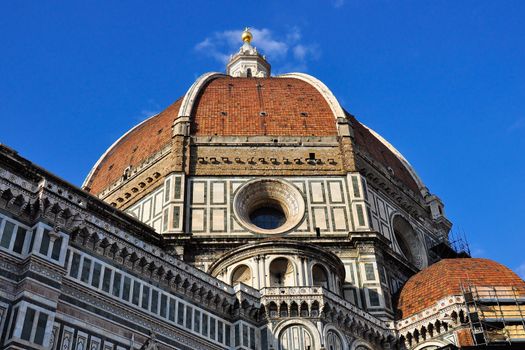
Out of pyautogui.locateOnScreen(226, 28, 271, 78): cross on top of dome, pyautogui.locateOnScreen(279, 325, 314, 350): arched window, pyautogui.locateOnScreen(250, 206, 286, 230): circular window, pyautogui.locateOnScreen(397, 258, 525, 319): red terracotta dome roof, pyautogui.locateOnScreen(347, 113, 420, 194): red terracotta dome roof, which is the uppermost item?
pyautogui.locateOnScreen(226, 28, 271, 78): cross on top of dome

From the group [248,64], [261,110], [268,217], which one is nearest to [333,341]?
[268,217]

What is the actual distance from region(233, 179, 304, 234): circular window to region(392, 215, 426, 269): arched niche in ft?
22.2

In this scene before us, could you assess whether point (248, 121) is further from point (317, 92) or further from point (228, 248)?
point (228, 248)

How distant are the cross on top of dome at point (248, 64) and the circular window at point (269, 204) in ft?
72.1

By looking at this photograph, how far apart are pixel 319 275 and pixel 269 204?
23.6 ft

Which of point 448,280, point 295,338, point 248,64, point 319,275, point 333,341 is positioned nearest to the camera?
point 295,338

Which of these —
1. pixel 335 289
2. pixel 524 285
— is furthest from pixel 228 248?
pixel 524 285

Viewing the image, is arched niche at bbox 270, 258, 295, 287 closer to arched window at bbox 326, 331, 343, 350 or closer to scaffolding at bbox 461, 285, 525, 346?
arched window at bbox 326, 331, 343, 350

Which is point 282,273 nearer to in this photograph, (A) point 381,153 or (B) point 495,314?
(B) point 495,314

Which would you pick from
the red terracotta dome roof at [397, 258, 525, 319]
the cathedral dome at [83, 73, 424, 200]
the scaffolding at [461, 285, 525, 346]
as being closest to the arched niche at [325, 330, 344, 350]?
the red terracotta dome roof at [397, 258, 525, 319]

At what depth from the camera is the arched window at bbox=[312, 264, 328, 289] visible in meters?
28.4

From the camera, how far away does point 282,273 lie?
28312 mm

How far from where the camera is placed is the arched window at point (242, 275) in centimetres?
2809

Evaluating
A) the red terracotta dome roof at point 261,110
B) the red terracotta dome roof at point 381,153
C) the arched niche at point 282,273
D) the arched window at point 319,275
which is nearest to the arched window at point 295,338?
the arched niche at point 282,273
